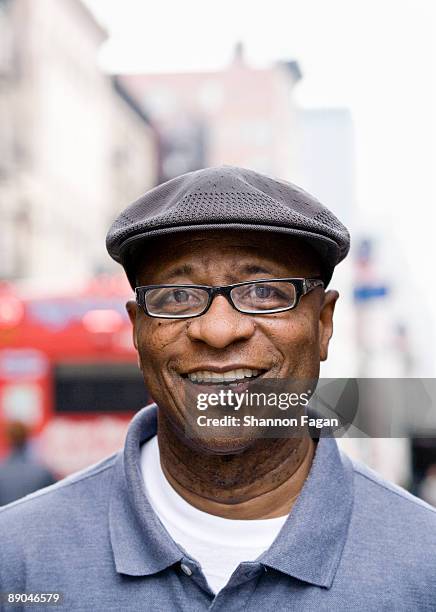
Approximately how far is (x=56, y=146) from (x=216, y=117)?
2539 mm

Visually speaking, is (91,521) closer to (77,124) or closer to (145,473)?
(145,473)

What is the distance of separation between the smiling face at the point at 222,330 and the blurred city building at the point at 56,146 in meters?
10.0

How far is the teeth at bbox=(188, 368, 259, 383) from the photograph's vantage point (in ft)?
5.22

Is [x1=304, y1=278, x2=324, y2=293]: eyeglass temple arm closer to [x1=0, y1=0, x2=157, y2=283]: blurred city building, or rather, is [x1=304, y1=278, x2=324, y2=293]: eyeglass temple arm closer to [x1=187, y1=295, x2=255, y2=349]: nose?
[x1=187, y1=295, x2=255, y2=349]: nose

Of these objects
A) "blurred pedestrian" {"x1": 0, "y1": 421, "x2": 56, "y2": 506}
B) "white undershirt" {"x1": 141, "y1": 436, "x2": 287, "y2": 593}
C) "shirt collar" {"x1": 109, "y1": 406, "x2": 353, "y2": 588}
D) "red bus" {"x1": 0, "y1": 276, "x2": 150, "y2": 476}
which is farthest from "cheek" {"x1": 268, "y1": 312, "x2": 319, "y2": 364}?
"red bus" {"x1": 0, "y1": 276, "x2": 150, "y2": 476}

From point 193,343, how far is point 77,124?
11.2m

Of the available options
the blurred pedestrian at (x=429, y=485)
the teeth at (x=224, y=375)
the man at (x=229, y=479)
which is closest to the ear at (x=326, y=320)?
the man at (x=229, y=479)

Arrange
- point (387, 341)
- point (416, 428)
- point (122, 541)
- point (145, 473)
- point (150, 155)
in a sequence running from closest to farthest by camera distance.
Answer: point (122, 541) → point (145, 473) → point (416, 428) → point (387, 341) → point (150, 155)

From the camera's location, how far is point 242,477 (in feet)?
5.63

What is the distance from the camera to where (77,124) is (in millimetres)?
12148

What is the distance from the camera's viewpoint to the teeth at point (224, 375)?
5.22 ft

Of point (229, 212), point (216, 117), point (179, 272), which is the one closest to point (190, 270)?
point (179, 272)

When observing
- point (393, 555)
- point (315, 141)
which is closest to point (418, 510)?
point (393, 555)

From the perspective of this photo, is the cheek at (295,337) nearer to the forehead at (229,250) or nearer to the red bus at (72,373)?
A: the forehead at (229,250)
